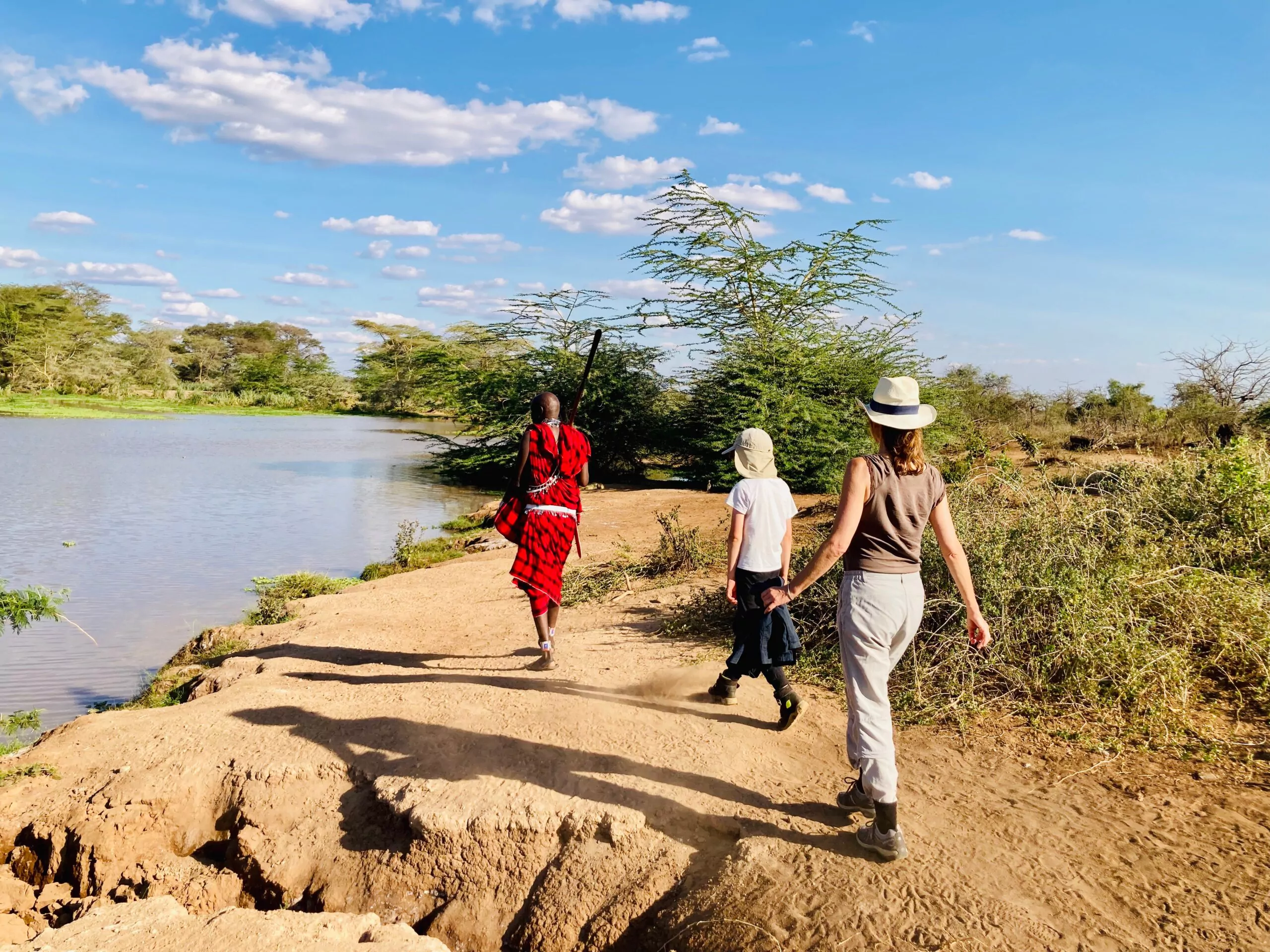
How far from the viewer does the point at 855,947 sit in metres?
3.17

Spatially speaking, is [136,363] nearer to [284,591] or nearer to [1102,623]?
[284,591]

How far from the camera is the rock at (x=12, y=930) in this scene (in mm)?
4113

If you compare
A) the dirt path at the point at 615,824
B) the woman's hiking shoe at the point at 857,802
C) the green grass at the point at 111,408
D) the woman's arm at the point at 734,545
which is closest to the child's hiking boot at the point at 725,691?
the dirt path at the point at 615,824

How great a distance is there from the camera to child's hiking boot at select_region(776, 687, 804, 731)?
4953 mm

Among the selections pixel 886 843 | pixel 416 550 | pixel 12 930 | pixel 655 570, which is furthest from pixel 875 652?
pixel 416 550

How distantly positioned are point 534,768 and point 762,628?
1.44 meters

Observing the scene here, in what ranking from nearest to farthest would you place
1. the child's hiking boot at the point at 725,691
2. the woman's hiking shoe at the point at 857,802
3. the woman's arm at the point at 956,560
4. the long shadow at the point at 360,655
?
the woman's arm at the point at 956,560 < the woman's hiking shoe at the point at 857,802 < the child's hiking boot at the point at 725,691 < the long shadow at the point at 360,655

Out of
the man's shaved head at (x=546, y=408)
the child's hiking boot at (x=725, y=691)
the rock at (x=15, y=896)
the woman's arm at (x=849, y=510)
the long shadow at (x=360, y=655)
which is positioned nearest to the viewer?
the woman's arm at (x=849, y=510)

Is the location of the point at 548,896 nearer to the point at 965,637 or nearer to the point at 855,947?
the point at 855,947

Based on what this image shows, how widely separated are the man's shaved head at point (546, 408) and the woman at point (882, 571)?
270 centimetres

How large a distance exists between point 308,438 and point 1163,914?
1434 inches

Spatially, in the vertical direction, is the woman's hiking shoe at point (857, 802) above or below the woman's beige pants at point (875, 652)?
below

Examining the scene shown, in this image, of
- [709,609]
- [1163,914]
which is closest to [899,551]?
[1163,914]

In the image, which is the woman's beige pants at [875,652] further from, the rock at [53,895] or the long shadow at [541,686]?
the rock at [53,895]
